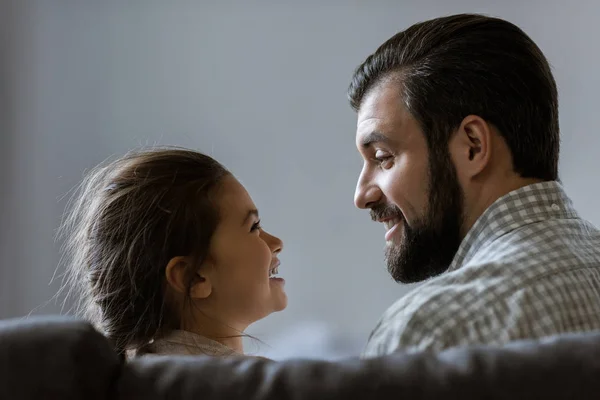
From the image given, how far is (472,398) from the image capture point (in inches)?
27.5

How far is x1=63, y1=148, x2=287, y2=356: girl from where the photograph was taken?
51.9 inches

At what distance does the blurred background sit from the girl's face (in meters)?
1.83

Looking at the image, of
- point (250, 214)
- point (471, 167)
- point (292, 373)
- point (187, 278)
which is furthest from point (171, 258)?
point (292, 373)

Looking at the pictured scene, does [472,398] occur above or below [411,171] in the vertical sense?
below

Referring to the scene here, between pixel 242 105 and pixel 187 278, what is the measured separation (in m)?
2.04

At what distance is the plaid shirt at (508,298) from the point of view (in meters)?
0.97

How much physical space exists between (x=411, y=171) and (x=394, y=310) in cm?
45

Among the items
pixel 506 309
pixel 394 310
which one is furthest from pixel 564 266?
pixel 394 310

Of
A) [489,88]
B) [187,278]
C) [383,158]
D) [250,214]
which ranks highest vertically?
[489,88]

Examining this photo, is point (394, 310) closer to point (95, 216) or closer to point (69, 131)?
point (95, 216)

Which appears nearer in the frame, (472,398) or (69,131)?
(472,398)

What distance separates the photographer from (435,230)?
4.59 ft

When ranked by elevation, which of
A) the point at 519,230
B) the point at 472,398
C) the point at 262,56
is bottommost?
the point at 472,398

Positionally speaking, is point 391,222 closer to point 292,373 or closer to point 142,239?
point 142,239
